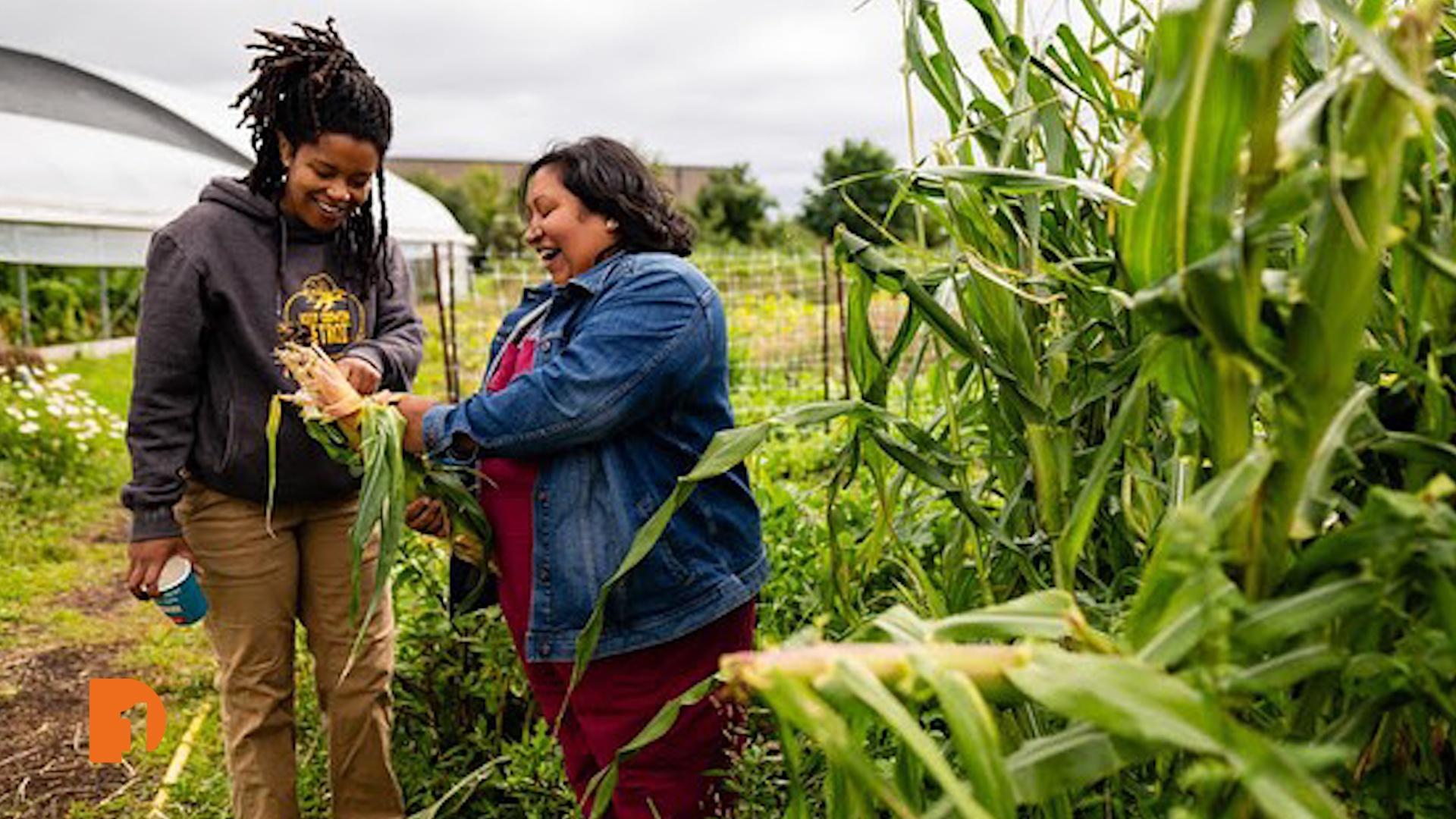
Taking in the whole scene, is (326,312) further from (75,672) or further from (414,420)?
(75,672)

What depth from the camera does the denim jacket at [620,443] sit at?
1667 mm

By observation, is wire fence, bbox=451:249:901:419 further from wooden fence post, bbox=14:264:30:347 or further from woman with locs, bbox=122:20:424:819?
woman with locs, bbox=122:20:424:819

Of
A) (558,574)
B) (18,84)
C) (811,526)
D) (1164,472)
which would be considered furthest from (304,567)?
(18,84)

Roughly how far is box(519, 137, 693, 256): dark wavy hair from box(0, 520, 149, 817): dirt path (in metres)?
1.68

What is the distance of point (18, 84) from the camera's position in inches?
289

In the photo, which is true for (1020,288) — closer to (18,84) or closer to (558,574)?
(558,574)

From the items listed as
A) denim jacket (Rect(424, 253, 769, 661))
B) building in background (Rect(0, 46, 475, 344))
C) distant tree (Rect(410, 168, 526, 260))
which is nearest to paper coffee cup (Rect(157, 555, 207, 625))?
denim jacket (Rect(424, 253, 769, 661))

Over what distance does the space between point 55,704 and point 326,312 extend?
5.68ft

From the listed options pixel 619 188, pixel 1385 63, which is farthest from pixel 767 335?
pixel 1385 63

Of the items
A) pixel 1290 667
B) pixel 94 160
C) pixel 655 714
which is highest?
pixel 94 160

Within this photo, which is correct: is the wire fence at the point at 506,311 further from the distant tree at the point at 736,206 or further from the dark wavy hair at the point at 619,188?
the distant tree at the point at 736,206

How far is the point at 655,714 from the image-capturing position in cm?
177

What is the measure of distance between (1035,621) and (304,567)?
1636 millimetres

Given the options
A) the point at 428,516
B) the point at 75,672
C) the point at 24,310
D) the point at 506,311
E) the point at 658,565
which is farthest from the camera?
the point at 506,311
